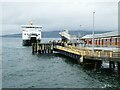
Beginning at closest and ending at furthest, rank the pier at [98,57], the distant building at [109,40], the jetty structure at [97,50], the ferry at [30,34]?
the pier at [98,57], the jetty structure at [97,50], the distant building at [109,40], the ferry at [30,34]

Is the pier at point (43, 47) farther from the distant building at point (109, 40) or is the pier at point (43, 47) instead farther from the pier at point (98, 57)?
the pier at point (98, 57)

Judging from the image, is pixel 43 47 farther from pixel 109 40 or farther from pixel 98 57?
pixel 98 57

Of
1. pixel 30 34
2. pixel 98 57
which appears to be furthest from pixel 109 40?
pixel 30 34

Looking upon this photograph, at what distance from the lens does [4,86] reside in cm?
3650

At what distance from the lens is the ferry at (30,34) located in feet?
408

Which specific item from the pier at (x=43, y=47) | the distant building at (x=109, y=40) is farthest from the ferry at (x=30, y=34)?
the distant building at (x=109, y=40)

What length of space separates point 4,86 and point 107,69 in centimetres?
1915

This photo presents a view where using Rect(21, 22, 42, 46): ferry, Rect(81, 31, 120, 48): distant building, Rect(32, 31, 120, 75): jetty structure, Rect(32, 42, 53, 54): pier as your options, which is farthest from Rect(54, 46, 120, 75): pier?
Rect(21, 22, 42, 46): ferry

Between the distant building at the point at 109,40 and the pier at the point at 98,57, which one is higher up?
the distant building at the point at 109,40

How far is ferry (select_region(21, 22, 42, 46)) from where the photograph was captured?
124 meters

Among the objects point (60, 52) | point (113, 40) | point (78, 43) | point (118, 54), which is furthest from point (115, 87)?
point (78, 43)

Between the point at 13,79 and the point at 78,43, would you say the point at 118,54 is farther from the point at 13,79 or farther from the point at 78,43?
the point at 78,43

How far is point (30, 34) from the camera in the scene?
413 feet

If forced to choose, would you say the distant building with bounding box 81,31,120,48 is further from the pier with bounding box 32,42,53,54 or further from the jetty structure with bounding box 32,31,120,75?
the pier with bounding box 32,42,53,54
